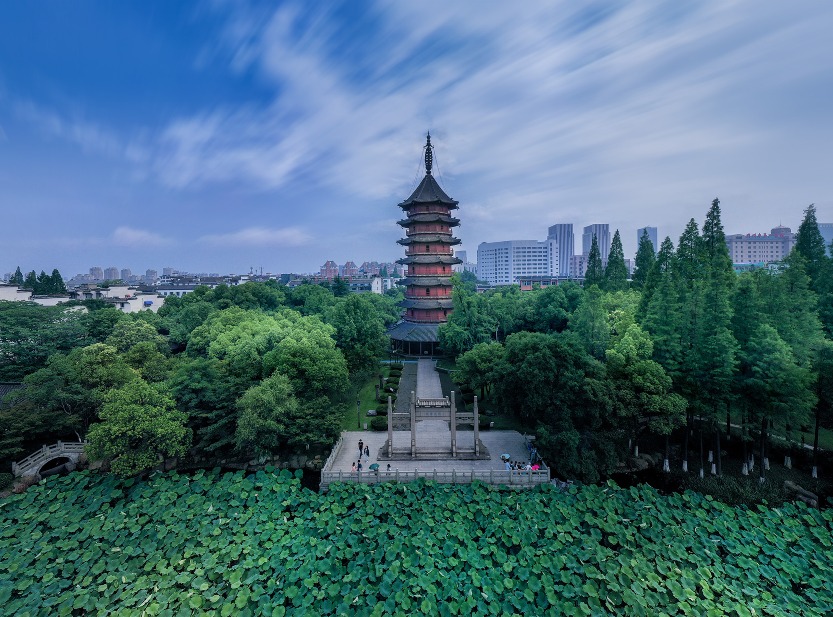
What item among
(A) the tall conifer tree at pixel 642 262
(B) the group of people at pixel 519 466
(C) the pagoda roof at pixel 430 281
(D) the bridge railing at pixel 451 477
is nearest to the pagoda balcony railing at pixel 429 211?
(C) the pagoda roof at pixel 430 281

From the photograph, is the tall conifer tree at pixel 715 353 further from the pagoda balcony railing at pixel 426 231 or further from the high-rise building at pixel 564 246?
the high-rise building at pixel 564 246

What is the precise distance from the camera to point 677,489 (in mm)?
16750

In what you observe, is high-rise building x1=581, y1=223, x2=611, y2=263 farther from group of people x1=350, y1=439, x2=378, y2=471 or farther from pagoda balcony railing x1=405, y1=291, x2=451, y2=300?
group of people x1=350, y1=439, x2=378, y2=471

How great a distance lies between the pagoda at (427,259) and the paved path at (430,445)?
15150 millimetres

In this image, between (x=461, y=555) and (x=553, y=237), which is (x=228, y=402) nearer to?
(x=461, y=555)

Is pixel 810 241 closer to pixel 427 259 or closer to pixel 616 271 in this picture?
pixel 616 271

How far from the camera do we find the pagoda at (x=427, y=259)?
3650cm

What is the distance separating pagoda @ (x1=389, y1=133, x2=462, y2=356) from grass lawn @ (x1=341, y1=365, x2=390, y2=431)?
21.2 feet

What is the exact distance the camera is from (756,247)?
97.1 meters

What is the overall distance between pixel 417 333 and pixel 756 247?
342ft

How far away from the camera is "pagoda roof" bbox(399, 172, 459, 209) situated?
119ft

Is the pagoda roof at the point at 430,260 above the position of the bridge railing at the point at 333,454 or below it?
above

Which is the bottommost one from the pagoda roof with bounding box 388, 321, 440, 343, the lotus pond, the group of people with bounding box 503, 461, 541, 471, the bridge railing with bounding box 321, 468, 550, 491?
the lotus pond

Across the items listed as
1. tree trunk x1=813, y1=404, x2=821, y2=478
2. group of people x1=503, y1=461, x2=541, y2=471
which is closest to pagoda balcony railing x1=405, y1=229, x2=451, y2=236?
group of people x1=503, y1=461, x2=541, y2=471
